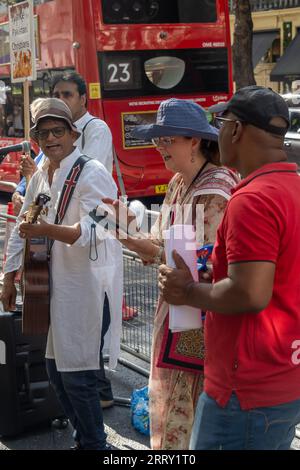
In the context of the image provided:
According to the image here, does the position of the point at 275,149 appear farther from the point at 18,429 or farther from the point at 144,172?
the point at 144,172

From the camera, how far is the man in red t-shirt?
7.69 feet

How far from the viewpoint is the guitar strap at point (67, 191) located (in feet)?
12.5

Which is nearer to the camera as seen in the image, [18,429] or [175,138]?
[175,138]

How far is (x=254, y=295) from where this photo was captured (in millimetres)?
2342

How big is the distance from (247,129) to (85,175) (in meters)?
1.43

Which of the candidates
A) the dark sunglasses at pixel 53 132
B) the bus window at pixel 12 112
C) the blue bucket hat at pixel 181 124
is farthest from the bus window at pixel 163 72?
the blue bucket hat at pixel 181 124

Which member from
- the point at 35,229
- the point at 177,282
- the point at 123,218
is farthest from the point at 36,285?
the point at 177,282

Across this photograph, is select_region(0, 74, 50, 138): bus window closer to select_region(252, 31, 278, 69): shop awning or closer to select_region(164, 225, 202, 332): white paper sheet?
select_region(164, 225, 202, 332): white paper sheet

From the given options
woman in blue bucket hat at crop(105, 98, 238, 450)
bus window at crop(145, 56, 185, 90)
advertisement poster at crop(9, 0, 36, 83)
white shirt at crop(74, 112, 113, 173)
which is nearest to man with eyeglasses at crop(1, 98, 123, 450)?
woman in blue bucket hat at crop(105, 98, 238, 450)

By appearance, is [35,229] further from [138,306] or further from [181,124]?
[138,306]

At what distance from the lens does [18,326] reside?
452 centimetres

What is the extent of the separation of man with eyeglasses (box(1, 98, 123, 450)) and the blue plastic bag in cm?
60

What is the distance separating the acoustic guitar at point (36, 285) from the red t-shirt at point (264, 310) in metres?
1.45
